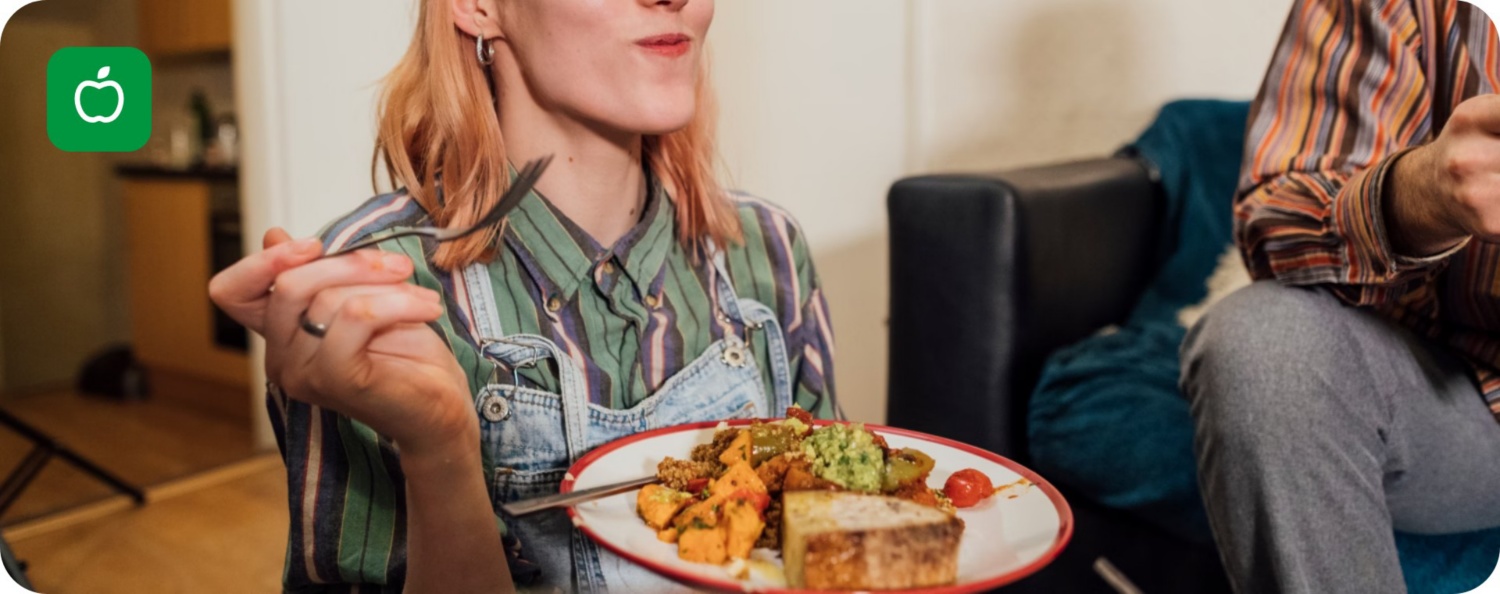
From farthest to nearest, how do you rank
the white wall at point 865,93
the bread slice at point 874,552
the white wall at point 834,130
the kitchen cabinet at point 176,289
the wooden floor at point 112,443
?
the kitchen cabinet at point 176,289 → the wooden floor at point 112,443 → the white wall at point 865,93 → the white wall at point 834,130 → the bread slice at point 874,552

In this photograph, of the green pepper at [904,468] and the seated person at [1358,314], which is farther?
the seated person at [1358,314]

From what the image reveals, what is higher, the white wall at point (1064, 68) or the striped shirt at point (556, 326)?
the white wall at point (1064, 68)

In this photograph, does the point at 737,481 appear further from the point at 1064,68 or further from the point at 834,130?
the point at 1064,68

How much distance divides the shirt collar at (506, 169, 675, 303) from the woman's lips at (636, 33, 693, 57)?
5.9 inches

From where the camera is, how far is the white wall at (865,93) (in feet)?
6.35

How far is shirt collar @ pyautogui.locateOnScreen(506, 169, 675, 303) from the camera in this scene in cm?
81

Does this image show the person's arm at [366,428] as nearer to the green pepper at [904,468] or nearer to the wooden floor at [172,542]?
the green pepper at [904,468]

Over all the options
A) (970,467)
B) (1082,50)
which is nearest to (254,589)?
(970,467)

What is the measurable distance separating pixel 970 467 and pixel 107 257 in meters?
3.81

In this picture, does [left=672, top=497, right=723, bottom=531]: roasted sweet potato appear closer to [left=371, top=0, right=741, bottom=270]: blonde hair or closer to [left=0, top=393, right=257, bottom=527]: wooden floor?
[left=371, top=0, right=741, bottom=270]: blonde hair

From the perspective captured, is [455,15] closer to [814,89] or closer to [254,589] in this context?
[254,589]

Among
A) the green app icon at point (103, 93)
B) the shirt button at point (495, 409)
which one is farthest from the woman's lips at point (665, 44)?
the green app icon at point (103, 93)

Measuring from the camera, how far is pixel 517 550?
2.41 feet

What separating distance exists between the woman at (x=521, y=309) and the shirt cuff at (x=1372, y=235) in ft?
1.44
